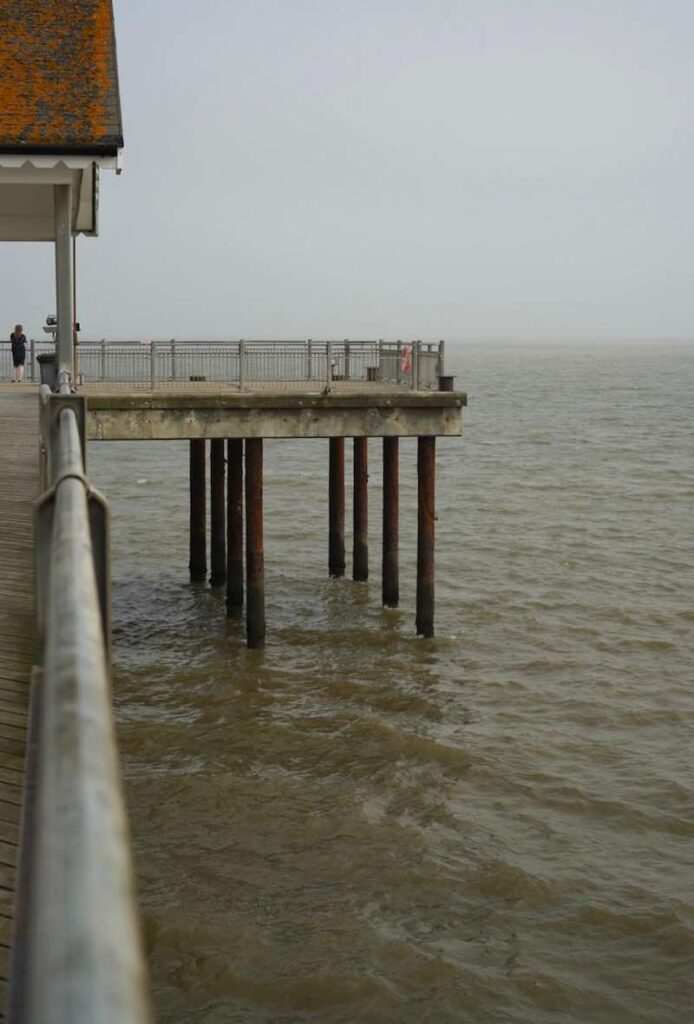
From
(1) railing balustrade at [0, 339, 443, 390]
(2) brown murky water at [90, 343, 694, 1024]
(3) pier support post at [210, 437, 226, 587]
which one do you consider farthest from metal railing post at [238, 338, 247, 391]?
(2) brown murky water at [90, 343, 694, 1024]

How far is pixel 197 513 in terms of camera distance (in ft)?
73.9

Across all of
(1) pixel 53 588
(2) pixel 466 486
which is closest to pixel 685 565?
(2) pixel 466 486

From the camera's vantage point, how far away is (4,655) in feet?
23.2

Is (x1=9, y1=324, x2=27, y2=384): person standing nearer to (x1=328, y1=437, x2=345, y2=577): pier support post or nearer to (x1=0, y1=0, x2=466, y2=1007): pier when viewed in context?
(x1=0, y1=0, x2=466, y2=1007): pier

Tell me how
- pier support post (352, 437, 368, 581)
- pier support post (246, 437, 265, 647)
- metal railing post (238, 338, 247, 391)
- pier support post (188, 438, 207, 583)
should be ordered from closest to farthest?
pier support post (246, 437, 265, 647) < metal railing post (238, 338, 247, 391) < pier support post (352, 437, 368, 581) < pier support post (188, 438, 207, 583)

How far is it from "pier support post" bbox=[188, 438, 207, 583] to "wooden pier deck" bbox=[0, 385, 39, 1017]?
21.5ft

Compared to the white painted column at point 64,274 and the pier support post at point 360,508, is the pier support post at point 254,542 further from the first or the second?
the pier support post at point 360,508

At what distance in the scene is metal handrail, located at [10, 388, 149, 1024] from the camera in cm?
111

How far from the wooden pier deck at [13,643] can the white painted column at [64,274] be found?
2.17 m

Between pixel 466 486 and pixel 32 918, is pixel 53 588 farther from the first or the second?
pixel 466 486

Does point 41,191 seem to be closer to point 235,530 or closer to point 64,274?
point 64,274

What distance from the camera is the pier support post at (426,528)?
18.6 metres

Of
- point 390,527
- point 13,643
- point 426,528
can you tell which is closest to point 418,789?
point 426,528

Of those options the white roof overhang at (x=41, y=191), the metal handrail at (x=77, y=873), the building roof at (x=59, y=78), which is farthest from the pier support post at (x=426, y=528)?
the metal handrail at (x=77, y=873)
